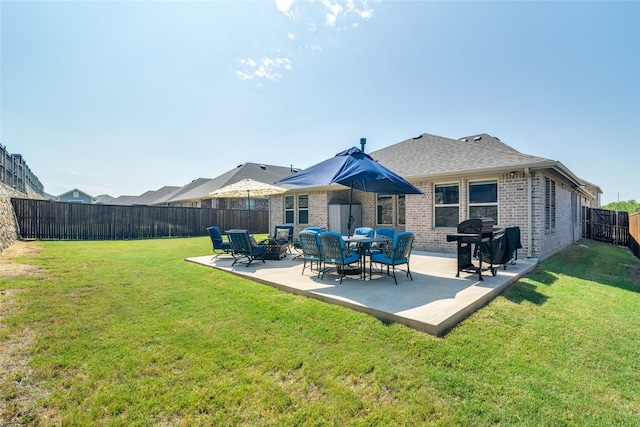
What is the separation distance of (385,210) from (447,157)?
3.41 m

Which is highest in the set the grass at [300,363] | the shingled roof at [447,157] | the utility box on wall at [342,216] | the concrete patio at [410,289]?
the shingled roof at [447,157]

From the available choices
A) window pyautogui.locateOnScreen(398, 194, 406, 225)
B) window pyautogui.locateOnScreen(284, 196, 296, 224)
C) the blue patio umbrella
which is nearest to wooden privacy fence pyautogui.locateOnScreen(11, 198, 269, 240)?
window pyautogui.locateOnScreen(284, 196, 296, 224)

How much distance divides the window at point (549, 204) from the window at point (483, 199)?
1749mm

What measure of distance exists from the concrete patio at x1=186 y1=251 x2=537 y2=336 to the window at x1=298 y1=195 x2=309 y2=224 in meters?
7.31

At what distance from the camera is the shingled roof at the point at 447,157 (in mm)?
8492

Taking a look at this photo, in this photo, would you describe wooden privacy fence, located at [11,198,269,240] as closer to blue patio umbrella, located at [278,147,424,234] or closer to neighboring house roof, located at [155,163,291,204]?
neighboring house roof, located at [155,163,291,204]

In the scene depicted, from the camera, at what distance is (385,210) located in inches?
499

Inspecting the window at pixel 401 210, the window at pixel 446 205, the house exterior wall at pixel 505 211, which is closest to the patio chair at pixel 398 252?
the house exterior wall at pixel 505 211

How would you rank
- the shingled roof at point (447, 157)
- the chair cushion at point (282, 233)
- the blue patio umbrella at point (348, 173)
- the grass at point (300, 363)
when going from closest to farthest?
the grass at point (300, 363) < the blue patio umbrella at point (348, 173) < the shingled roof at point (447, 157) < the chair cushion at point (282, 233)

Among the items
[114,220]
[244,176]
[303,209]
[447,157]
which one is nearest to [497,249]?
[447,157]

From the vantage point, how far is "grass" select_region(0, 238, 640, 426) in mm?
2238

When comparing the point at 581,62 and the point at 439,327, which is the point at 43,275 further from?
the point at 581,62

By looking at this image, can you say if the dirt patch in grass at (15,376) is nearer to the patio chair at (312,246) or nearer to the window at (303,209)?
the patio chair at (312,246)

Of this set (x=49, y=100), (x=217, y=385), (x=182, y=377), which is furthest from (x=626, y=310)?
(x=49, y=100)
